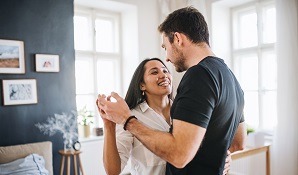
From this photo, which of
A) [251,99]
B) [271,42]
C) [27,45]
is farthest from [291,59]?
[27,45]

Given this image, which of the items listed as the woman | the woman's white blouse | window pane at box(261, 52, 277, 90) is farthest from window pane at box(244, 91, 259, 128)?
the woman's white blouse

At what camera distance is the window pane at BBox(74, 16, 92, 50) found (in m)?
4.29

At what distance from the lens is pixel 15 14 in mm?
3328

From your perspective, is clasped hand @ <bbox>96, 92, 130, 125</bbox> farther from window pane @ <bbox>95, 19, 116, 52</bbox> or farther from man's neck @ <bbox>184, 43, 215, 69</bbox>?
window pane @ <bbox>95, 19, 116, 52</bbox>

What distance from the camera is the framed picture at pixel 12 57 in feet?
10.6

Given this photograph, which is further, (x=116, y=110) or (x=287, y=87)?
(x=287, y=87)

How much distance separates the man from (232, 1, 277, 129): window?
2.98 metres

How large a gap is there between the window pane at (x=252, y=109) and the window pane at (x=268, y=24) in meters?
0.81

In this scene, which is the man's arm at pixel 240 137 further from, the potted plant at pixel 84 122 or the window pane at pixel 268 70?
the potted plant at pixel 84 122

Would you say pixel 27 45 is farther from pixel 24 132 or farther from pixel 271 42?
pixel 271 42

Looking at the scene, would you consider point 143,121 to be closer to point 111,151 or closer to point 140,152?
point 140,152

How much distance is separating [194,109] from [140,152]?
0.61 meters

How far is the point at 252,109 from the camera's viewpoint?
412 cm

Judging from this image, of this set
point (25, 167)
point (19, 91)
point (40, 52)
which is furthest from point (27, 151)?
point (40, 52)
